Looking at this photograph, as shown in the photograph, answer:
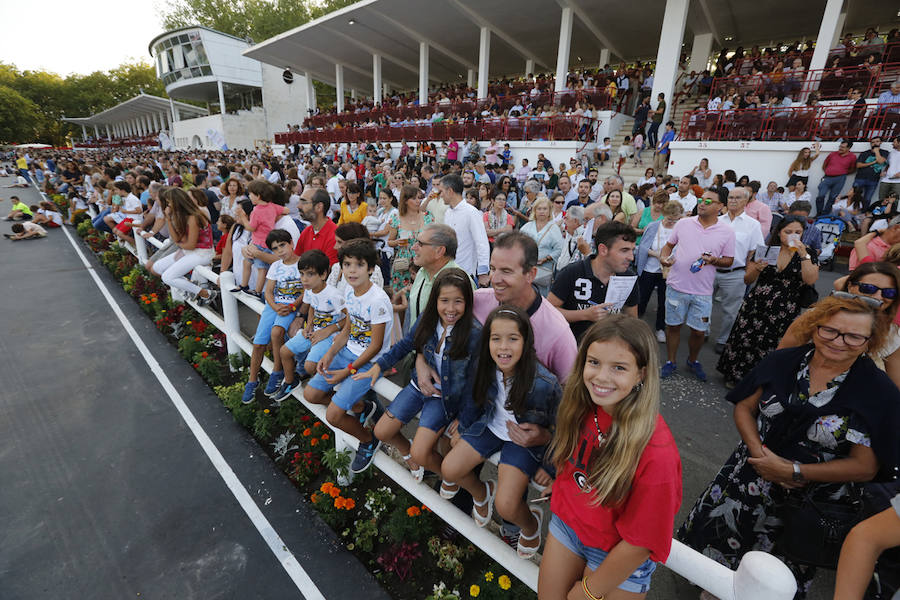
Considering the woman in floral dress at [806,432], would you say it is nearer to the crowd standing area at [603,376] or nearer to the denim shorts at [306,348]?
the crowd standing area at [603,376]

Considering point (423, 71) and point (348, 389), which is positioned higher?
point (423, 71)

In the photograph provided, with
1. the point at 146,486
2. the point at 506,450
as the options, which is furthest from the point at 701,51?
the point at 146,486

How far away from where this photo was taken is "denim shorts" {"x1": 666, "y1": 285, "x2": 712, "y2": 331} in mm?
4645

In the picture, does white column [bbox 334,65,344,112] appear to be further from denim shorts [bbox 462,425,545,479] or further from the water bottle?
denim shorts [bbox 462,425,545,479]

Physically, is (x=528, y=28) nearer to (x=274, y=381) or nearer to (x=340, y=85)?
(x=340, y=85)

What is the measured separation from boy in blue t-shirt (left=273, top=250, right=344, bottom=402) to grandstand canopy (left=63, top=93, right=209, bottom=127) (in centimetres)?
6022

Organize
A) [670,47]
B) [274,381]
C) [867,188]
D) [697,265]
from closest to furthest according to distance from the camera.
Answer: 1. [274,381]
2. [697,265]
3. [867,188]
4. [670,47]

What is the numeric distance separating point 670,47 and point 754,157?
20.5 ft

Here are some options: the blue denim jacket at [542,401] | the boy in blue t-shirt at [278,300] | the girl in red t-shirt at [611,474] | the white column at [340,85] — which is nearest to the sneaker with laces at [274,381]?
the boy in blue t-shirt at [278,300]

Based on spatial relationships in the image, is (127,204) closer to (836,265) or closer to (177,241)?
(177,241)

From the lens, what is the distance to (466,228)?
502 centimetres

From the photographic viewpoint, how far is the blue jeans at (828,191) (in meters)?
9.98

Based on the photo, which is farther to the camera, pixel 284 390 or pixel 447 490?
pixel 284 390

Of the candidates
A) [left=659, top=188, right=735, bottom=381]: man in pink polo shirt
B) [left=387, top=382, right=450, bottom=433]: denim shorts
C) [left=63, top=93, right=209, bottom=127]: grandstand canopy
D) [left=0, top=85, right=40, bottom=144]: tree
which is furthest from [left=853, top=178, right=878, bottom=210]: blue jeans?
[left=0, top=85, right=40, bottom=144]: tree
